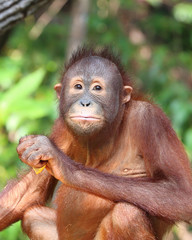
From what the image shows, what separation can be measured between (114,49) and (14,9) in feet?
8.46

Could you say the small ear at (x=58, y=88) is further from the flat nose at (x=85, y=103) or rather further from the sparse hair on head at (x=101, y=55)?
the flat nose at (x=85, y=103)

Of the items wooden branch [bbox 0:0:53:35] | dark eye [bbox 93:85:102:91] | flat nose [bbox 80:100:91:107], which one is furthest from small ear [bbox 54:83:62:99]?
wooden branch [bbox 0:0:53:35]

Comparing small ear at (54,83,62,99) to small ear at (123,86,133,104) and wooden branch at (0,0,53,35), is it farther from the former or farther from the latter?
wooden branch at (0,0,53,35)

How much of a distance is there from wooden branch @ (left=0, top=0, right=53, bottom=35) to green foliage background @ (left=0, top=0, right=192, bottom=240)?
142cm

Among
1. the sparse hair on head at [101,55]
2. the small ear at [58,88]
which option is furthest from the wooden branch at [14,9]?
the small ear at [58,88]

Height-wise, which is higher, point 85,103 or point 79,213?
point 85,103

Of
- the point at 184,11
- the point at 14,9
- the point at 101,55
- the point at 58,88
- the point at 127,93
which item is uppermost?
the point at 14,9

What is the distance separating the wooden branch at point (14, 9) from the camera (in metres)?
4.91

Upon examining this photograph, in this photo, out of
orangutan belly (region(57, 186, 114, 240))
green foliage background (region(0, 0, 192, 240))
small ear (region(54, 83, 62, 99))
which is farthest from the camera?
green foliage background (region(0, 0, 192, 240))

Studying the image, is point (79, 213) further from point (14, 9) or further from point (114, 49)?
point (114, 49)

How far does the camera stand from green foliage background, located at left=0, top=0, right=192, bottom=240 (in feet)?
22.2

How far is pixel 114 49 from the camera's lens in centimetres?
732

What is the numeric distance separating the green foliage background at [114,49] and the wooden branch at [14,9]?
1.42 meters

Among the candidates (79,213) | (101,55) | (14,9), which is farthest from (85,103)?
(14,9)
